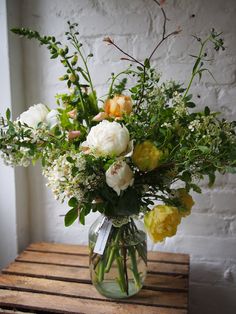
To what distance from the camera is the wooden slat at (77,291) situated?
970 millimetres

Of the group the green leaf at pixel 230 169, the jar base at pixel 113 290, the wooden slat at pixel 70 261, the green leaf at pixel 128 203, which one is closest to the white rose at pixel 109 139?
the green leaf at pixel 128 203

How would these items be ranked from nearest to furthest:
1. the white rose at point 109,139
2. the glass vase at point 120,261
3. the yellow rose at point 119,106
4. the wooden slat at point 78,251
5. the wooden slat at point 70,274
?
the white rose at point 109,139 → the yellow rose at point 119,106 → the glass vase at point 120,261 → the wooden slat at point 70,274 → the wooden slat at point 78,251

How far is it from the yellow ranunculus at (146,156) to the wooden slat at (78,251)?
1.71 ft

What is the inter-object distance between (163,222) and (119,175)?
0.16 meters

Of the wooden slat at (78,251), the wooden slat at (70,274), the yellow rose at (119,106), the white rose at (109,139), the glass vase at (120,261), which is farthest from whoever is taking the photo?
the wooden slat at (78,251)

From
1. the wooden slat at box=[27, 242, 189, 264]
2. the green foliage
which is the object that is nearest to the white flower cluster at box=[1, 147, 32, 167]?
the green foliage

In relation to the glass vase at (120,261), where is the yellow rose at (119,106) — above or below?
above

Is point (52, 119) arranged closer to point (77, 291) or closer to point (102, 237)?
point (102, 237)

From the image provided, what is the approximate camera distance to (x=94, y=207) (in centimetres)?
87

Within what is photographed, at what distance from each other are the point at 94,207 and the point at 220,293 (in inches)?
27.7

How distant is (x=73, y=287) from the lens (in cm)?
104

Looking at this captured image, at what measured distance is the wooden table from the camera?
95 cm

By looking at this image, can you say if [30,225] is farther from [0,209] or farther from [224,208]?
[224,208]

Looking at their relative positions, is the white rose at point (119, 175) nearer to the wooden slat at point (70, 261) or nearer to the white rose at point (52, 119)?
the white rose at point (52, 119)
